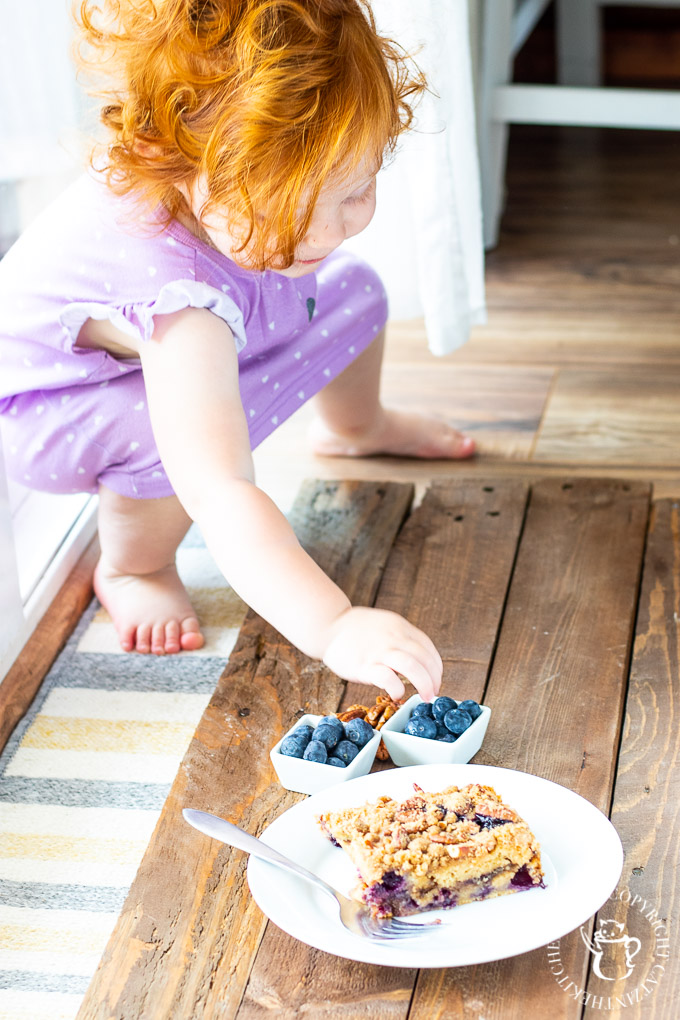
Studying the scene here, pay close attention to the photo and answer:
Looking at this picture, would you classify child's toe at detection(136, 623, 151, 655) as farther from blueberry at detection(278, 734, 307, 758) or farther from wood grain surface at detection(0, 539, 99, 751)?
blueberry at detection(278, 734, 307, 758)

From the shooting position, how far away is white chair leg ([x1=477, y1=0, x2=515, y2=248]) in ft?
7.27

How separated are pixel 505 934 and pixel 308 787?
22 centimetres

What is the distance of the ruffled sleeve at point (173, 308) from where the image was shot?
1019 mm

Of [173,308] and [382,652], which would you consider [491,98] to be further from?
[382,652]

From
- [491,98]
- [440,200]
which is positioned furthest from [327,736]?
[491,98]

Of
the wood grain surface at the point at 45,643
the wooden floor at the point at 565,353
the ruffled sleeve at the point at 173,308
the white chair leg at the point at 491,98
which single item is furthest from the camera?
the white chair leg at the point at 491,98

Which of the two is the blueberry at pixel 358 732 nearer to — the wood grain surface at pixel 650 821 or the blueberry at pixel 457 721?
the blueberry at pixel 457 721

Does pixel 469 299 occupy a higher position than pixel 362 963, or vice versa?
pixel 362 963

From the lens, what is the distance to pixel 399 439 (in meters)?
1.60

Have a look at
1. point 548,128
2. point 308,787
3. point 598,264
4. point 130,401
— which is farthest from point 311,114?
point 548,128

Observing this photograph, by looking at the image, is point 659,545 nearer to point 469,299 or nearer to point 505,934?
point 469,299

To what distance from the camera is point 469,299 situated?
166 cm

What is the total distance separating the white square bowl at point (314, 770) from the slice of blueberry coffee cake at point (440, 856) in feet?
0.34

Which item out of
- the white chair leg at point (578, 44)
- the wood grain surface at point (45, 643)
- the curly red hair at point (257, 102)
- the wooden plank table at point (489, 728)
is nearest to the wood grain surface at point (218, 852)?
the wooden plank table at point (489, 728)
